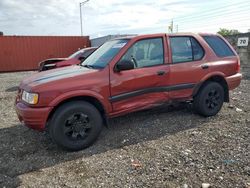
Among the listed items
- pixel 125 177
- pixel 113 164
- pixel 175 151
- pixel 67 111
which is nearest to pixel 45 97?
pixel 67 111

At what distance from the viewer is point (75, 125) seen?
4250 mm

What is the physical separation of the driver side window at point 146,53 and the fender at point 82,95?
807 millimetres

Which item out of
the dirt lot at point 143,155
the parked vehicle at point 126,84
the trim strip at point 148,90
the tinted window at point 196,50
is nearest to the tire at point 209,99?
the parked vehicle at point 126,84

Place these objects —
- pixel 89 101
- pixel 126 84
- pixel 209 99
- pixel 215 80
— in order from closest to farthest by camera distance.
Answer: pixel 89 101
pixel 126 84
pixel 209 99
pixel 215 80

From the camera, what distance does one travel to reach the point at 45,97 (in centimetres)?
396

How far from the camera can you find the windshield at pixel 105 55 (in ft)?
15.4

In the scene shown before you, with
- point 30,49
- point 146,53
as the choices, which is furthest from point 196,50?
point 30,49

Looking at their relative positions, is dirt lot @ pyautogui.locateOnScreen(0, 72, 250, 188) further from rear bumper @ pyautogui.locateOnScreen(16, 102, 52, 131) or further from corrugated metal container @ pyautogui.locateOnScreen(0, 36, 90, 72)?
corrugated metal container @ pyautogui.locateOnScreen(0, 36, 90, 72)

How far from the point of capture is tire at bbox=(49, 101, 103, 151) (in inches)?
161

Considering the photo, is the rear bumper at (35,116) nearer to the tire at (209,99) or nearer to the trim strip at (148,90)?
the trim strip at (148,90)

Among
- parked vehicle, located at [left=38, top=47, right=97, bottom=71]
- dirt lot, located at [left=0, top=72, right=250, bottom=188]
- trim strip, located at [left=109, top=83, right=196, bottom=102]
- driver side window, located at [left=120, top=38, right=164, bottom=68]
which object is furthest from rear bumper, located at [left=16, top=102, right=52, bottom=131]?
parked vehicle, located at [left=38, top=47, right=97, bottom=71]

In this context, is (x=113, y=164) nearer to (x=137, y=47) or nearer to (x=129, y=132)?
(x=129, y=132)

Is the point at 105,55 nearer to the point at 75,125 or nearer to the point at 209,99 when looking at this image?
the point at 75,125

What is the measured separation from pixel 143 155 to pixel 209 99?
225 centimetres
